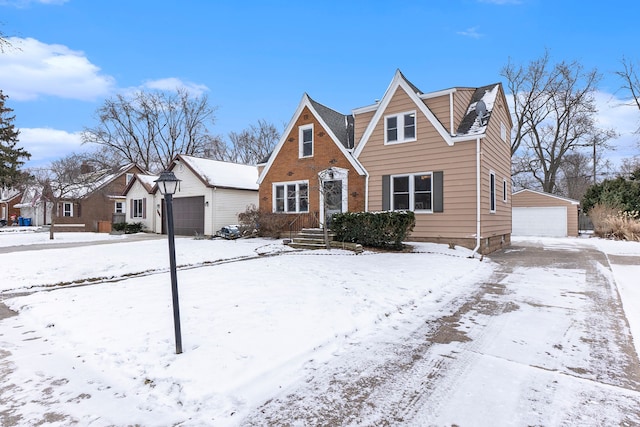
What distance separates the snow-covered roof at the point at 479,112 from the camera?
11873 mm

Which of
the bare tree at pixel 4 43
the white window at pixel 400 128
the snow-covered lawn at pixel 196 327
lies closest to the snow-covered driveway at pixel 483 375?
the snow-covered lawn at pixel 196 327

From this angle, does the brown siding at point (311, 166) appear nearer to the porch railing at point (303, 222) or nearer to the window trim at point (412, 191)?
the porch railing at point (303, 222)

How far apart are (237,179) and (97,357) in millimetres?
18674

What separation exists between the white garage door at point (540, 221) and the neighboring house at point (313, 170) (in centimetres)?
1566

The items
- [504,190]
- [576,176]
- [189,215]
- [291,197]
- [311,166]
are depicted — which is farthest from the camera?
[576,176]

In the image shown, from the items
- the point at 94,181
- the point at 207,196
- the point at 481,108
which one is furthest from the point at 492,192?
the point at 94,181

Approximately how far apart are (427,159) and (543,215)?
52.9ft

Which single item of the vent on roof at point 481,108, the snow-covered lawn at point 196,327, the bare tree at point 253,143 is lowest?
the snow-covered lawn at point 196,327

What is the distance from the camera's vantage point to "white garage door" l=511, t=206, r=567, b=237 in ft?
75.3

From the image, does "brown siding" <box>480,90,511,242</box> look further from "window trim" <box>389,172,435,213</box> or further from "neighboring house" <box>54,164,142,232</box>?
"neighboring house" <box>54,164,142,232</box>

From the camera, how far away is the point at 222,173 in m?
21.4

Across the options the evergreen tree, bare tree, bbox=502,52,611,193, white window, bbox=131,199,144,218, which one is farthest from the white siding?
bare tree, bbox=502,52,611,193

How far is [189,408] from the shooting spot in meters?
2.69

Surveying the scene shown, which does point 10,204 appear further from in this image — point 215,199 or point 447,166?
point 447,166
